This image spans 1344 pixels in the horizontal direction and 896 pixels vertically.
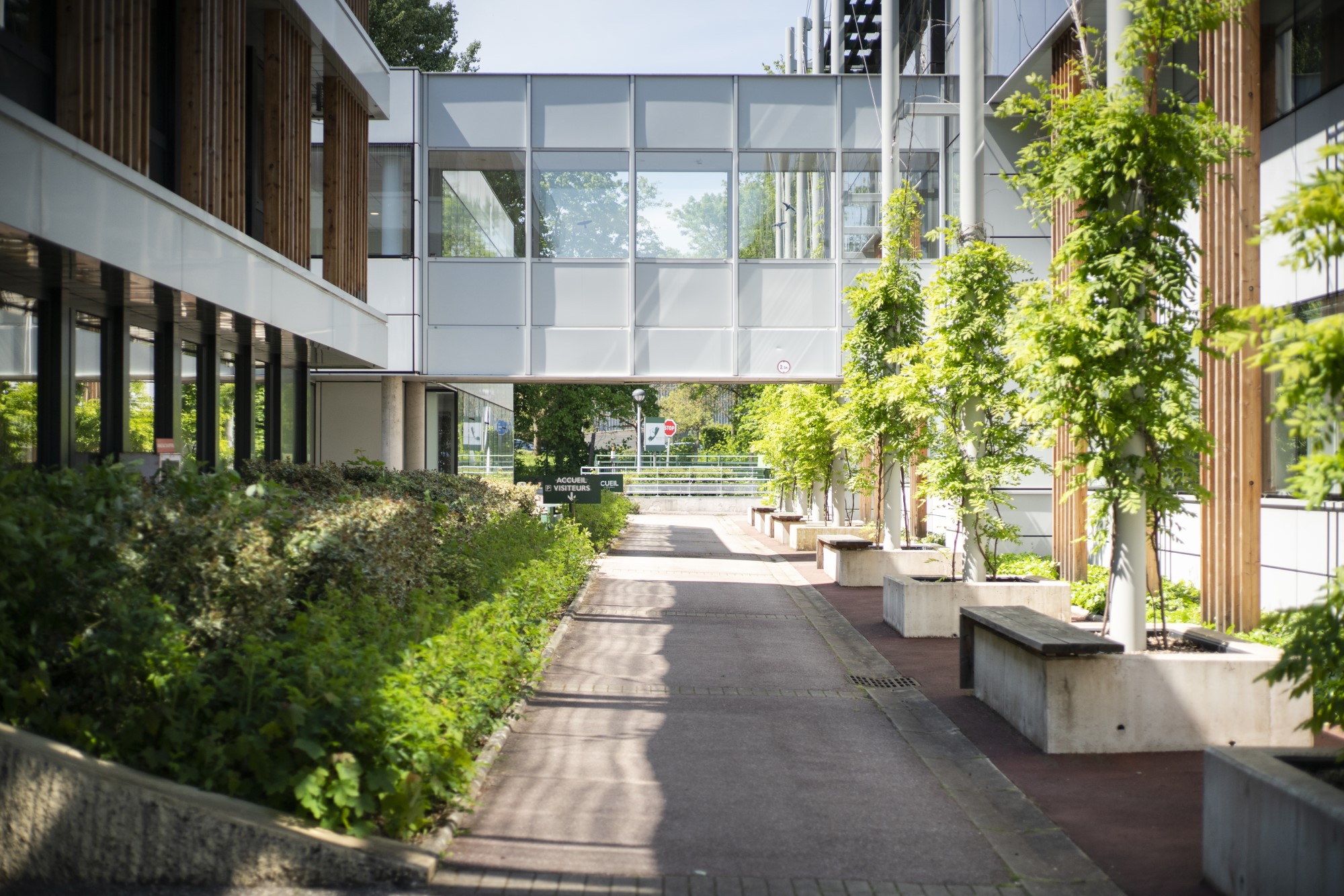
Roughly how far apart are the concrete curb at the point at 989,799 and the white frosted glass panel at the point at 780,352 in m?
10.2

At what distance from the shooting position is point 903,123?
2186 centimetres

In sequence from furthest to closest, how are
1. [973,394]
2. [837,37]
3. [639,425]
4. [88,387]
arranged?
[639,425]
[837,37]
[973,394]
[88,387]

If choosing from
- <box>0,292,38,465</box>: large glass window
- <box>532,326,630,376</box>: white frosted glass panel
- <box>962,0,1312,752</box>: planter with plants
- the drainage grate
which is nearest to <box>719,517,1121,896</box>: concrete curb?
the drainage grate

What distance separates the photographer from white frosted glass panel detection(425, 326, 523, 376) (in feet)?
69.4

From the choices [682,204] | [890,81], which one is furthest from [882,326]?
[682,204]

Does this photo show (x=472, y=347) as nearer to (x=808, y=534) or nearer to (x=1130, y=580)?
(x=808, y=534)

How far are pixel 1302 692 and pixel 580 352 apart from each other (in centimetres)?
1721

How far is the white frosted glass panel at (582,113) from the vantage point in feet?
69.6

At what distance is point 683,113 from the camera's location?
21.4 meters

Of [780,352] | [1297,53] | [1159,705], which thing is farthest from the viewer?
[780,352]

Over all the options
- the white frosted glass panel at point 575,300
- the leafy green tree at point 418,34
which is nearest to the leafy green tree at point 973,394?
the white frosted glass panel at point 575,300

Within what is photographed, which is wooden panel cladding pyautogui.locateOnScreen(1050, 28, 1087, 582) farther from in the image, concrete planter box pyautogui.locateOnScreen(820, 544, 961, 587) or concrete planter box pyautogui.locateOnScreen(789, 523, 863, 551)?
concrete planter box pyautogui.locateOnScreen(789, 523, 863, 551)

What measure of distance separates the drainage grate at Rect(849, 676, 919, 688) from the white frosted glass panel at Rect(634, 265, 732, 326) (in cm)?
1177

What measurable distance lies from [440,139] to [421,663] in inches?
654
